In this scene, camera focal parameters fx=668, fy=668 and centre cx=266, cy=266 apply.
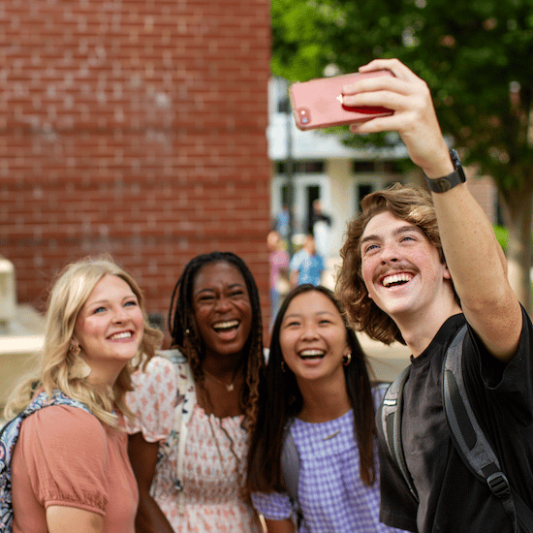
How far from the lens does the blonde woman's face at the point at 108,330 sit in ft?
8.09

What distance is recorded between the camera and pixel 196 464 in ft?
9.14

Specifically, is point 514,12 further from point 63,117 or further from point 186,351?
point 186,351

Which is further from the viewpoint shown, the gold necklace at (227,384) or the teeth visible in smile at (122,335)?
the gold necklace at (227,384)

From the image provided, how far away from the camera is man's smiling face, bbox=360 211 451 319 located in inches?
74.0

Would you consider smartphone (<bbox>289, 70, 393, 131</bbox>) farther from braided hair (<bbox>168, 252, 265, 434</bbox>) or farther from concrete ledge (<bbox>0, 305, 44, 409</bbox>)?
concrete ledge (<bbox>0, 305, 44, 409</bbox>)

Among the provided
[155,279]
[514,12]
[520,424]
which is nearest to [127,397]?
[520,424]

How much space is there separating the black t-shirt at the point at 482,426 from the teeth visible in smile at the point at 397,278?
0.17 meters

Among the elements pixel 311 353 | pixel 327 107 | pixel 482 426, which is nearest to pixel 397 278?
pixel 482 426

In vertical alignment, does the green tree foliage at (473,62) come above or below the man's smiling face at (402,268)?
above

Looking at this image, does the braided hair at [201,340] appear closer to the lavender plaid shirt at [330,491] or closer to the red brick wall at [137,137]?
the lavender plaid shirt at [330,491]

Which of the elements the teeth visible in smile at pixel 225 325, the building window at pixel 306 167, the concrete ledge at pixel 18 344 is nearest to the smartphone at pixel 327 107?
the teeth visible in smile at pixel 225 325

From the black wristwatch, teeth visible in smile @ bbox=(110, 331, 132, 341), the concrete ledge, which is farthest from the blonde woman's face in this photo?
the concrete ledge

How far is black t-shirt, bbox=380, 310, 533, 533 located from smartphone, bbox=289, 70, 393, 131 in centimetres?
56

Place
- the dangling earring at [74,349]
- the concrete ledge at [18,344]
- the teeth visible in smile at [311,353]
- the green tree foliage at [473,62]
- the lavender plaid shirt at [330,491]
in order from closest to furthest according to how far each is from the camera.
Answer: the dangling earring at [74,349], the lavender plaid shirt at [330,491], the teeth visible in smile at [311,353], the concrete ledge at [18,344], the green tree foliage at [473,62]
